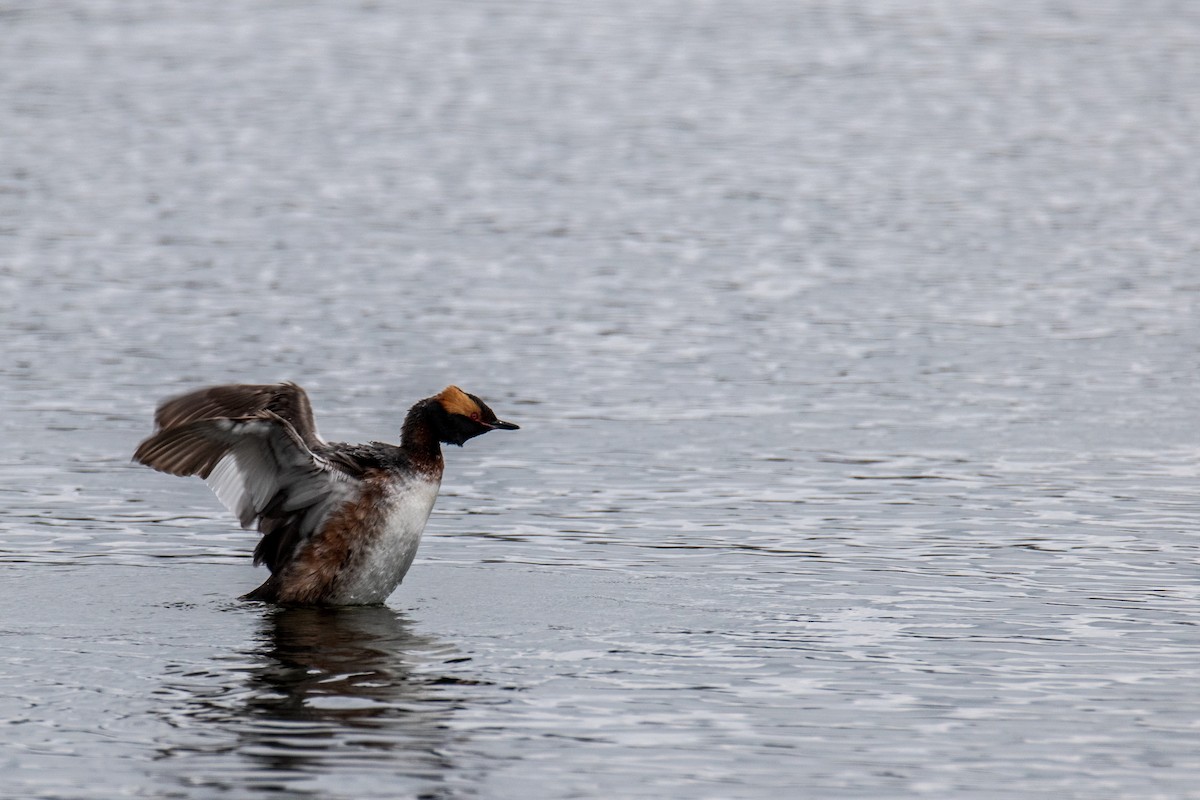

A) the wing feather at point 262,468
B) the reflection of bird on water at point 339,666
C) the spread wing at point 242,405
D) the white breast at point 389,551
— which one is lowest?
the reflection of bird on water at point 339,666

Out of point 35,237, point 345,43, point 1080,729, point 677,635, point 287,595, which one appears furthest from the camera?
point 345,43

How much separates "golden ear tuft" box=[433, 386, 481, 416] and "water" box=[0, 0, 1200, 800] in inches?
38.1

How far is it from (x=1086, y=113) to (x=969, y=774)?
2797 centimetres

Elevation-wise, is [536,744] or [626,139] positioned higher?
[626,139]

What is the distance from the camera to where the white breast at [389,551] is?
39.5 feet

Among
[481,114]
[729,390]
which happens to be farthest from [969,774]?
[481,114]

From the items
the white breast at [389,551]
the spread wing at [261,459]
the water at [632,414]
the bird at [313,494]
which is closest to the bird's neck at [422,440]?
the bird at [313,494]

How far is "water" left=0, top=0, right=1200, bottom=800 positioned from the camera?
9555 millimetres

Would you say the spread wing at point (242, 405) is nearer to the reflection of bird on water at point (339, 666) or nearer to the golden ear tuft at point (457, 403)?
the golden ear tuft at point (457, 403)

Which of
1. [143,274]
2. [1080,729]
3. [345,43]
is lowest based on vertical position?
[1080,729]

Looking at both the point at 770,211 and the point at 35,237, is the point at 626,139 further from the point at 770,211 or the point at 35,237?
the point at 35,237

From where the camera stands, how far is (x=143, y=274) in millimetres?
22859

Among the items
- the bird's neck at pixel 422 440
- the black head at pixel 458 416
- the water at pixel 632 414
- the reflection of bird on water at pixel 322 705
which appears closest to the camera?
the reflection of bird on water at pixel 322 705

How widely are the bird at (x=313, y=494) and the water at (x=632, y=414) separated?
287 mm
